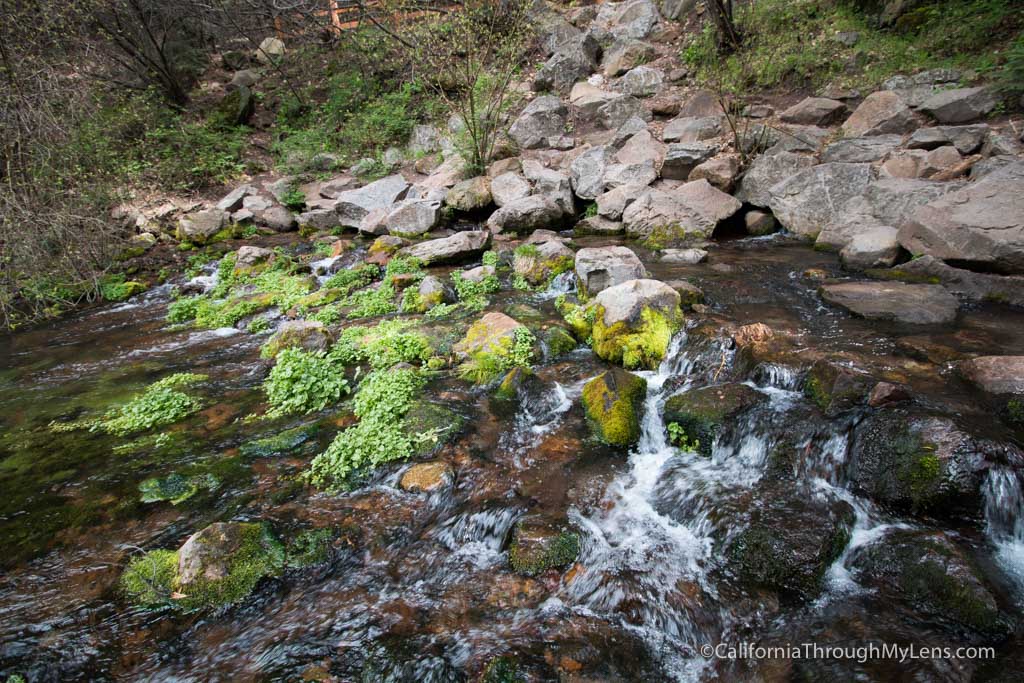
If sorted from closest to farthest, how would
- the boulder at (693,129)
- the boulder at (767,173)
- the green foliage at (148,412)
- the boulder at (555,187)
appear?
the green foliage at (148,412) → the boulder at (767,173) → the boulder at (555,187) → the boulder at (693,129)

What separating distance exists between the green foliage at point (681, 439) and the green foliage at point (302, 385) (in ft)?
12.6

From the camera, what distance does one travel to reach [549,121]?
52.2 ft

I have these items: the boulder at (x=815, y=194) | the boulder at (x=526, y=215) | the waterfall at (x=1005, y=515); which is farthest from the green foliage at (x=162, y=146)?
the waterfall at (x=1005, y=515)

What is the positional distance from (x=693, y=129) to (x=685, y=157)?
6.48 ft

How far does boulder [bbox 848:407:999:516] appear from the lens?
11.7 ft

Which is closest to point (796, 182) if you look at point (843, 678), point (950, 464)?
point (950, 464)

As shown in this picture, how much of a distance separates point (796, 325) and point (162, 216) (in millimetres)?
16996

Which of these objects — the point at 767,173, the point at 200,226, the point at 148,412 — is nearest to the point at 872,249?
the point at 767,173

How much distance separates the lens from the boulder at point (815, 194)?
907 cm

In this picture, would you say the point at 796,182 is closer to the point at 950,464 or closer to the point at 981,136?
the point at 981,136

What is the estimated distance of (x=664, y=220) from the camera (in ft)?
34.8

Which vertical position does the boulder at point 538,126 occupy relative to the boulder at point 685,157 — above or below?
above

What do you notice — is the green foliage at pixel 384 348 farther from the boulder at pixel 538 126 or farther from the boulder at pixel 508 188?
the boulder at pixel 538 126

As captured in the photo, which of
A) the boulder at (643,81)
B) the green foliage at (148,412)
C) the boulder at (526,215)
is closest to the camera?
the green foliage at (148,412)
